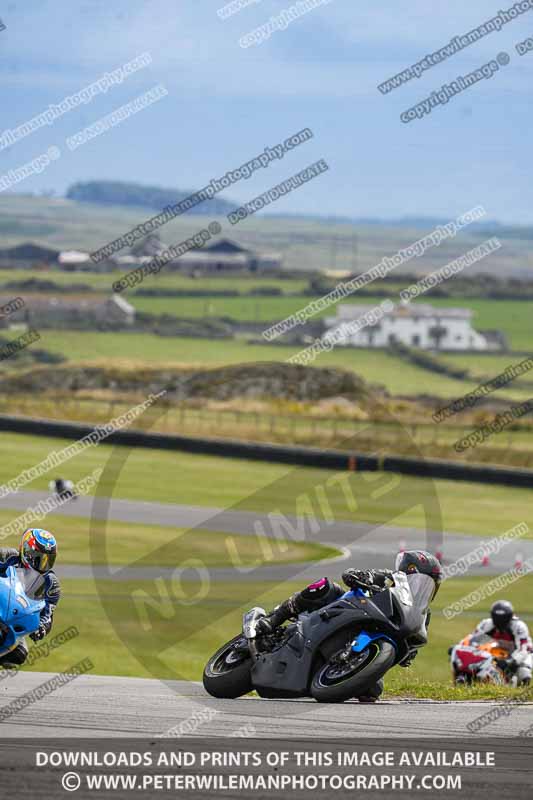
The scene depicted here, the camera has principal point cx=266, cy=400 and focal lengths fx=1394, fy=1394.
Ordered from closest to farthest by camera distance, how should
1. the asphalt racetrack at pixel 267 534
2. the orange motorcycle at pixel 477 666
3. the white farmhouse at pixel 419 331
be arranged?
the orange motorcycle at pixel 477 666 < the asphalt racetrack at pixel 267 534 < the white farmhouse at pixel 419 331

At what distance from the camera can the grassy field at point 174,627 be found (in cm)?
2025

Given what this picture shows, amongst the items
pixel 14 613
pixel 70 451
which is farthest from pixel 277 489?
pixel 14 613

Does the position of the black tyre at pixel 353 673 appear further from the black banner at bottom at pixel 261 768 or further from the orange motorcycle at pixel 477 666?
the orange motorcycle at pixel 477 666

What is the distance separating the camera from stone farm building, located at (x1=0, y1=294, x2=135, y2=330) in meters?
115

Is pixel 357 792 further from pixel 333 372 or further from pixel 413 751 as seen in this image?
pixel 333 372

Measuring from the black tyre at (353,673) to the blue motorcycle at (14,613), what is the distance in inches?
98.5

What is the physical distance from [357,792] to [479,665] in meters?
7.61

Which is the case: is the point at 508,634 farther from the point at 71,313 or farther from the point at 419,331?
the point at 419,331

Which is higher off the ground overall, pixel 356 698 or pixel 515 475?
pixel 356 698

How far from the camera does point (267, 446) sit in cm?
4762

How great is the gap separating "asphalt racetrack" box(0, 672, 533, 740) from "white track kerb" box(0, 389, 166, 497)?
26981 mm

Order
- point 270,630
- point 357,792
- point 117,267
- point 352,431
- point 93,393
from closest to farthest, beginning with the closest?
1. point 357,792
2. point 270,630
3. point 352,431
4. point 93,393
5. point 117,267

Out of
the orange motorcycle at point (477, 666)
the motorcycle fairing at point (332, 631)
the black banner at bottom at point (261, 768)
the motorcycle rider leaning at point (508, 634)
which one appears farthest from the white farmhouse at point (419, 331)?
the black banner at bottom at point (261, 768)

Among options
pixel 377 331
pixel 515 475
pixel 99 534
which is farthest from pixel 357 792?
pixel 377 331
